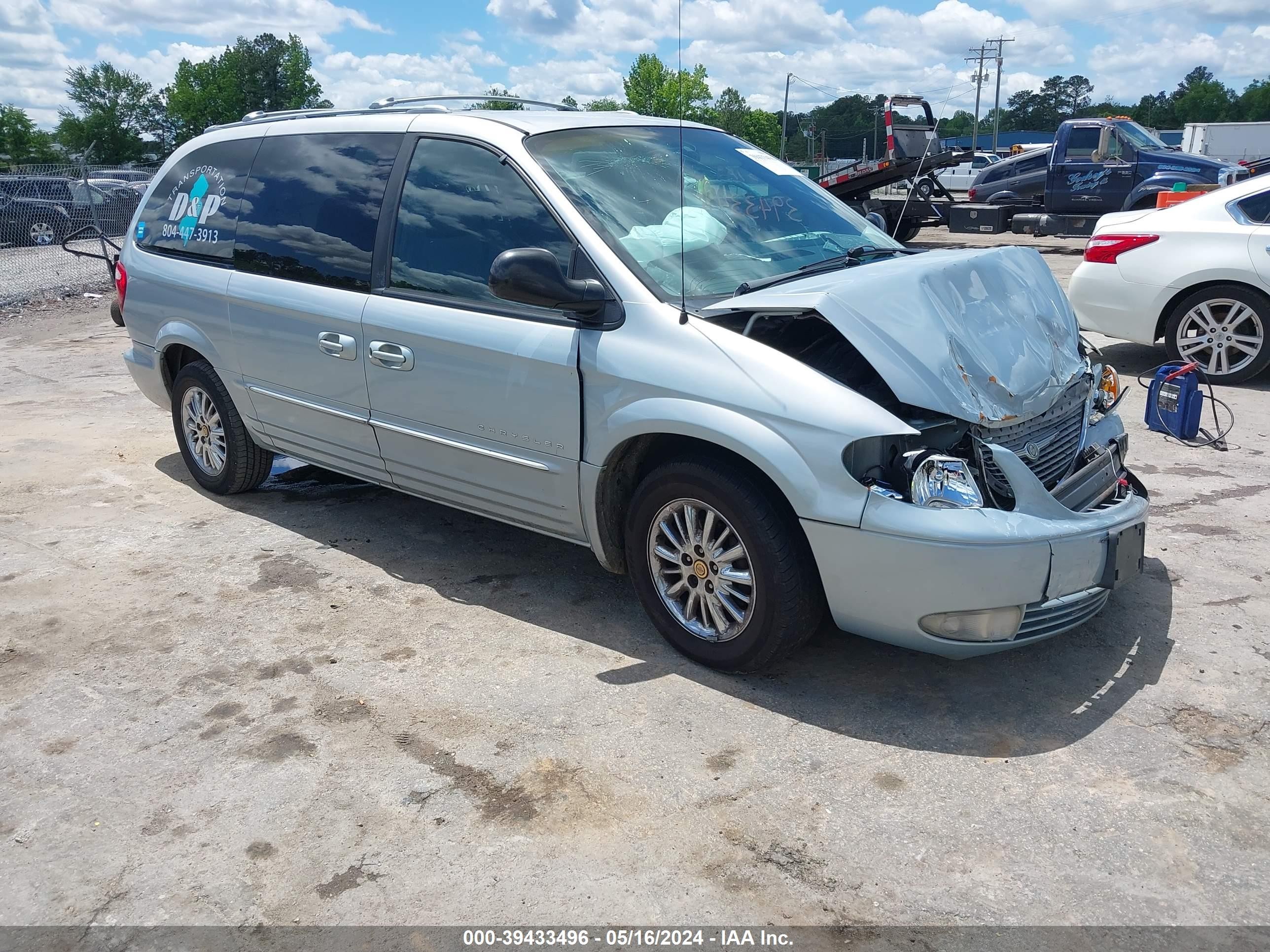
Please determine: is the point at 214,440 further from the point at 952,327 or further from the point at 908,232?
the point at 908,232

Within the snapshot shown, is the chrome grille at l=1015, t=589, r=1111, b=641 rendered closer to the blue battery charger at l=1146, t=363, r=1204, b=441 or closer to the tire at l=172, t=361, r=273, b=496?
the blue battery charger at l=1146, t=363, r=1204, b=441

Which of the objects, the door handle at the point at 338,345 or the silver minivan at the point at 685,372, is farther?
the door handle at the point at 338,345

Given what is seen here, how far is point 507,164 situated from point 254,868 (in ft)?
8.74

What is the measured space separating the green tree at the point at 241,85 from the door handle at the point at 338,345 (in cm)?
10100

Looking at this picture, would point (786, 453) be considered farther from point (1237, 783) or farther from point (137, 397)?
point (137, 397)

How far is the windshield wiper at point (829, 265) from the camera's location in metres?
3.81

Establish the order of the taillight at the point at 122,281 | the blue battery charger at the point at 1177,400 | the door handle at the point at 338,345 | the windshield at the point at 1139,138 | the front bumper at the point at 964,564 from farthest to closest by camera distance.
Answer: the windshield at the point at 1139,138, the blue battery charger at the point at 1177,400, the taillight at the point at 122,281, the door handle at the point at 338,345, the front bumper at the point at 964,564

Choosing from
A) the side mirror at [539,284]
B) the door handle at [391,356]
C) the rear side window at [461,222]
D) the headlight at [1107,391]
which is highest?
the rear side window at [461,222]

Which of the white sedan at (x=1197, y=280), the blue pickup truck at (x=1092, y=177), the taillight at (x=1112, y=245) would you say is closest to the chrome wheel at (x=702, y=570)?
the white sedan at (x=1197, y=280)

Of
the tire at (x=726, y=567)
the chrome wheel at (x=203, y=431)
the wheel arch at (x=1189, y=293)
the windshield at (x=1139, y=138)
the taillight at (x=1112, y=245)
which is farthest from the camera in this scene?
the windshield at (x=1139, y=138)

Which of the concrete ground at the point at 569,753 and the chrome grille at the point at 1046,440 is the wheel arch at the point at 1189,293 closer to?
the concrete ground at the point at 569,753

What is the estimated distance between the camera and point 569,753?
3342 millimetres

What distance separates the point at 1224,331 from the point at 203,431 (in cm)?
705

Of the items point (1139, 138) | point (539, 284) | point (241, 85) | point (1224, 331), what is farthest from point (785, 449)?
point (241, 85)
